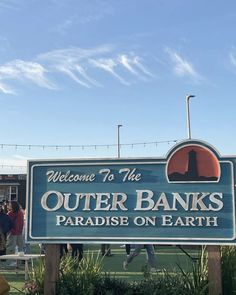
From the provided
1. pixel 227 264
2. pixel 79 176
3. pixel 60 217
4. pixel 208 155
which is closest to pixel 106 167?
pixel 79 176

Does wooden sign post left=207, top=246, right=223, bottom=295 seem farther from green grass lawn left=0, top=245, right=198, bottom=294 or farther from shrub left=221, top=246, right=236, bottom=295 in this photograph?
green grass lawn left=0, top=245, right=198, bottom=294

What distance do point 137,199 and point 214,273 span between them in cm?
117

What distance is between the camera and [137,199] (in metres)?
5.98

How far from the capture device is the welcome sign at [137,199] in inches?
228

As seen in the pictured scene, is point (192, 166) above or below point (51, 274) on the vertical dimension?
above

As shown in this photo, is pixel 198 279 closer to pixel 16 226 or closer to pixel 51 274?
pixel 51 274

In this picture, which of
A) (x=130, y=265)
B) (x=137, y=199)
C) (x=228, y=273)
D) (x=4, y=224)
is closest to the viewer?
(x=137, y=199)

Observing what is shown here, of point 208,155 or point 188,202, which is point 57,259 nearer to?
point 188,202

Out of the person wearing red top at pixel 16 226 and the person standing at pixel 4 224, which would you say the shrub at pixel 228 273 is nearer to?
the person wearing red top at pixel 16 226

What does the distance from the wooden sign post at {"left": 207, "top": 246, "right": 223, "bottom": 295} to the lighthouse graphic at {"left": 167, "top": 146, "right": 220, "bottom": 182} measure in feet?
2.63

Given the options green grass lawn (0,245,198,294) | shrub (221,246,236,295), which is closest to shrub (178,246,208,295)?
shrub (221,246,236,295)

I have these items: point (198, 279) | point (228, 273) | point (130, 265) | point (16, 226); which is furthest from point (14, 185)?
point (198, 279)

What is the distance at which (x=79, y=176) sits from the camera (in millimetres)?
6199

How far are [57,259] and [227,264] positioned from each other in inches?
80.3
